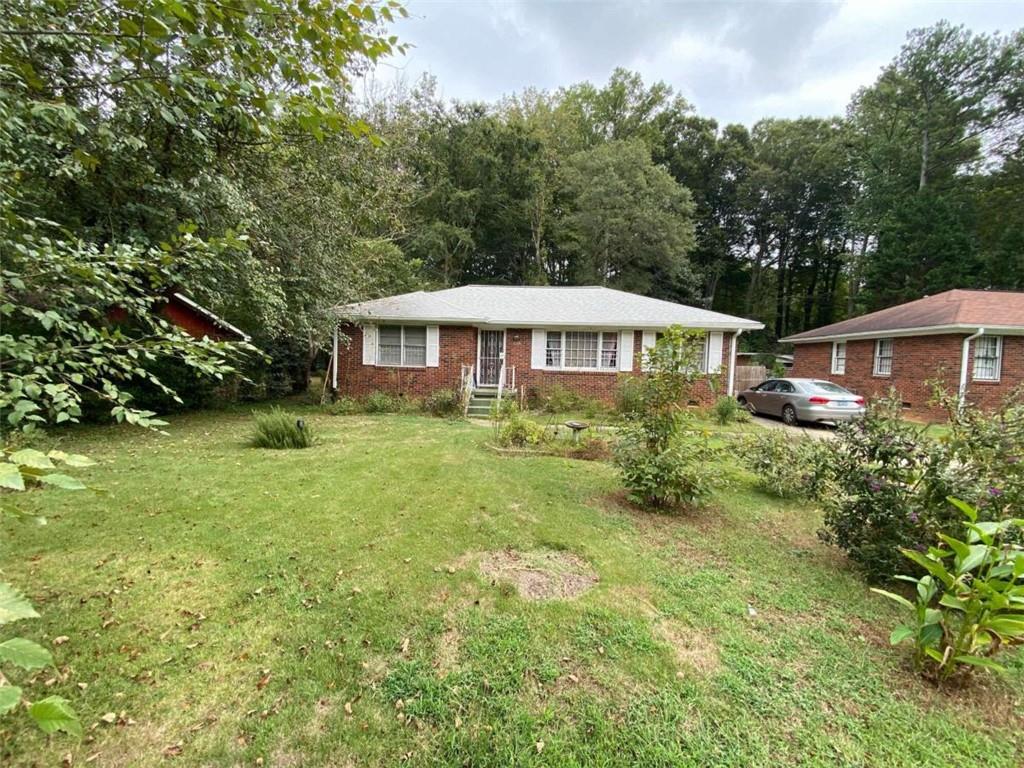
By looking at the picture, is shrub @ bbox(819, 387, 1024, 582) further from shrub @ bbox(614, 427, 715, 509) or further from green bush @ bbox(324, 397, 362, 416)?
green bush @ bbox(324, 397, 362, 416)

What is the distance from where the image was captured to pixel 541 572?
11.7ft

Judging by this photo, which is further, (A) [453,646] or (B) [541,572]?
(B) [541,572]

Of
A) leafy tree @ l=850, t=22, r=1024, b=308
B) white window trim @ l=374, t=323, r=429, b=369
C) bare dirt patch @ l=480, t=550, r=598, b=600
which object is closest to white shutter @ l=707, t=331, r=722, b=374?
white window trim @ l=374, t=323, r=429, b=369

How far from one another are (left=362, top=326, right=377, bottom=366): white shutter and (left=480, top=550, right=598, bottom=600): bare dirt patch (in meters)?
10.5

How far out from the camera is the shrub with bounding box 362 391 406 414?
38.9ft

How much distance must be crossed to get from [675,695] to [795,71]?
12.8 metres

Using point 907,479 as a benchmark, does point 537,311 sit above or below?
above

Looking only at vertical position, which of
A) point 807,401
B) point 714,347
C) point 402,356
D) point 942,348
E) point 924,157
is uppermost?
point 924,157

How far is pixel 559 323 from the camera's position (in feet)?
43.7

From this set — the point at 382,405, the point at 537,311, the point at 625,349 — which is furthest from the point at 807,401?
the point at 382,405

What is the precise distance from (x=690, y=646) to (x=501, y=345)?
1179cm

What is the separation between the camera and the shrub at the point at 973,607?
7.34 ft

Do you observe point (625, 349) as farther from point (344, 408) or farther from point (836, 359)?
point (836, 359)

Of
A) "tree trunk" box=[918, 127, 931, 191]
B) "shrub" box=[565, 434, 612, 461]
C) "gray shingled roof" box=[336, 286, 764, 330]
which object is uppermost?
"tree trunk" box=[918, 127, 931, 191]
